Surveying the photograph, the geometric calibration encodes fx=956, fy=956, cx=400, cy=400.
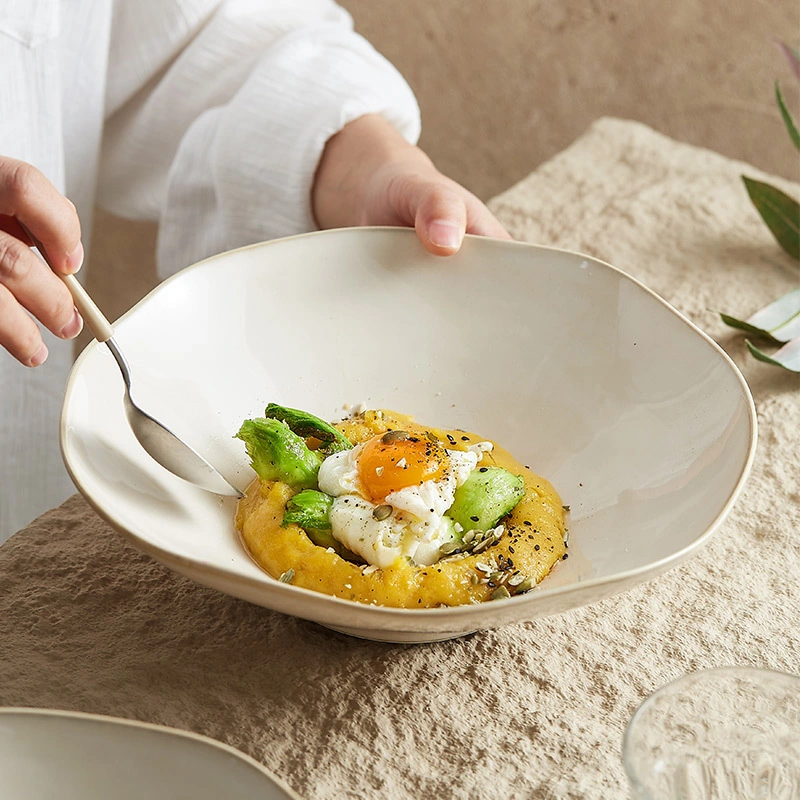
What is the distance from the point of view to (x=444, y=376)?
106 cm

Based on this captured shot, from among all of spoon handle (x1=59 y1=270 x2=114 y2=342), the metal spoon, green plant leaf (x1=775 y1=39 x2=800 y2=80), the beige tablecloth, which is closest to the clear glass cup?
the beige tablecloth

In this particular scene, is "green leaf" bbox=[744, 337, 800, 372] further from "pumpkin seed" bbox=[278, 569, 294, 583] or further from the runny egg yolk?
"pumpkin seed" bbox=[278, 569, 294, 583]

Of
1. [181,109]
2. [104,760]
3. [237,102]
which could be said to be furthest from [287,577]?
[181,109]

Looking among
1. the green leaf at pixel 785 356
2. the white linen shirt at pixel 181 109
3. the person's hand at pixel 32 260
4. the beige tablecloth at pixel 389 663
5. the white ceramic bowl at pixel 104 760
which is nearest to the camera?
the white ceramic bowl at pixel 104 760

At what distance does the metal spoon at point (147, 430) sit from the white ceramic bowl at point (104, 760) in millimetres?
281

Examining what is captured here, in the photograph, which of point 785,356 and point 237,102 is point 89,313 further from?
point 785,356

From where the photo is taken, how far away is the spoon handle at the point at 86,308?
85 cm

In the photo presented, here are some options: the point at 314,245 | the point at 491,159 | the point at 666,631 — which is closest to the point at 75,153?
the point at 314,245

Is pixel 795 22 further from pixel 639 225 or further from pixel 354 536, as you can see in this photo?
pixel 354 536

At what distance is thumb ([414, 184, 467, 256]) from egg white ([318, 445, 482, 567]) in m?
0.29

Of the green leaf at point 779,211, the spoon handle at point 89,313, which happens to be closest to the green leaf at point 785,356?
the green leaf at point 779,211

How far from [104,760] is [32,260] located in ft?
1.44

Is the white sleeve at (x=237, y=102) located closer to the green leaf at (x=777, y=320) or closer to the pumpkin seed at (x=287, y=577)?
the green leaf at (x=777, y=320)

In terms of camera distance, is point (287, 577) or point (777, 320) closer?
point (287, 577)
